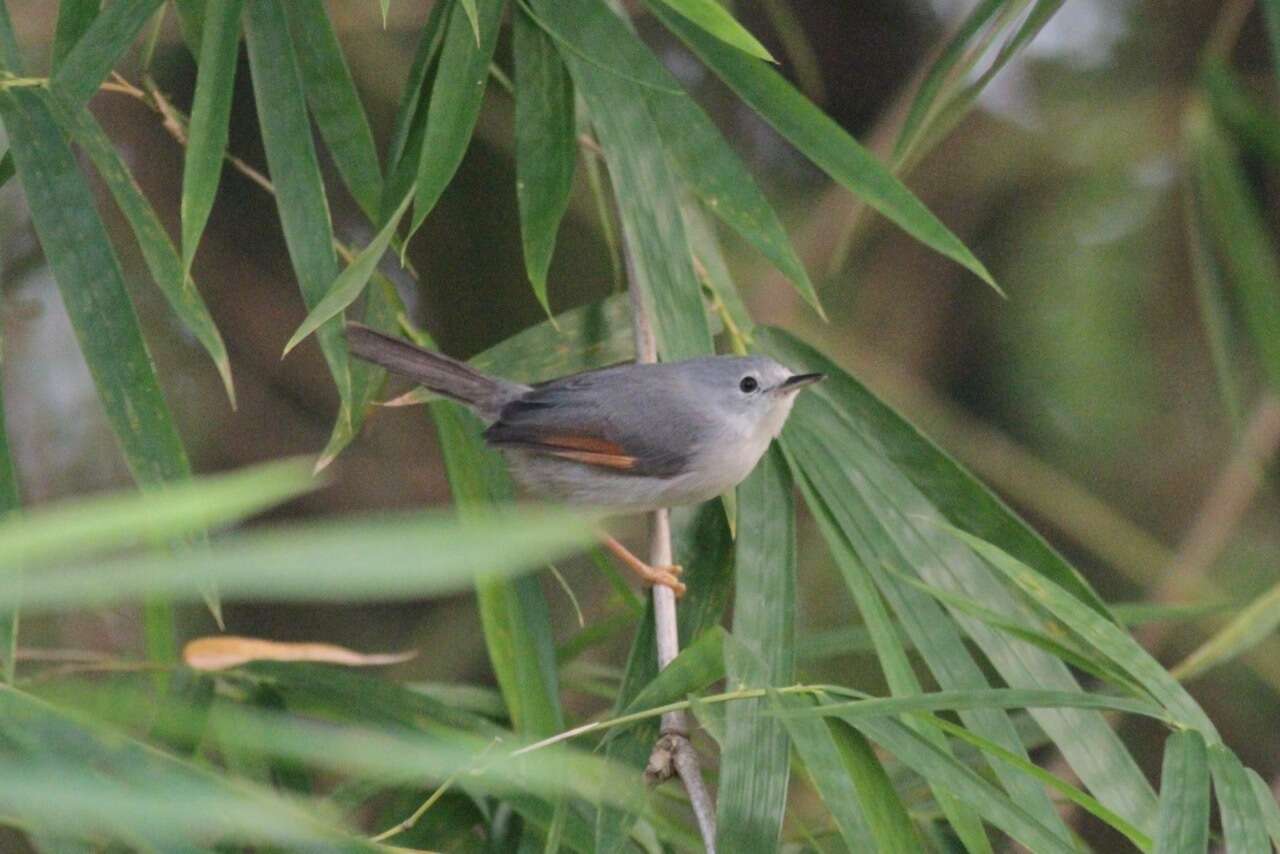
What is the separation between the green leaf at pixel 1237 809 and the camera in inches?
70.4

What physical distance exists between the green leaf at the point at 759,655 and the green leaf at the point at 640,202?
0.31 metres

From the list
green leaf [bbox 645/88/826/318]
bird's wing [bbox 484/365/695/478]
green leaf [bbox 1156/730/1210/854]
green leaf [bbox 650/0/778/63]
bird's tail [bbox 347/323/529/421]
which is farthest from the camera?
bird's wing [bbox 484/365/695/478]

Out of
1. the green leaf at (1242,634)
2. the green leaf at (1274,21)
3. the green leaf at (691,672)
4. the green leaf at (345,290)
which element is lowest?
the green leaf at (1242,634)

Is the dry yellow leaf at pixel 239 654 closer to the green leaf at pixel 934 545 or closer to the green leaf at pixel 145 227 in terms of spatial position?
the green leaf at pixel 145 227

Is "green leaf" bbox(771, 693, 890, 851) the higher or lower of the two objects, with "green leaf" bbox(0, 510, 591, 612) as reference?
lower

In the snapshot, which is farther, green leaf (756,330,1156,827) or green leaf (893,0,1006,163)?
green leaf (893,0,1006,163)

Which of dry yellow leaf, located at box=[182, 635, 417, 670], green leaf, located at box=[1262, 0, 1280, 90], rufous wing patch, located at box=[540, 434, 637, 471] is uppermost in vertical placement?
green leaf, located at box=[1262, 0, 1280, 90]

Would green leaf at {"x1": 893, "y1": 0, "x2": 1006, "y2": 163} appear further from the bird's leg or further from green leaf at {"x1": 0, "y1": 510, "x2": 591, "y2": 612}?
green leaf at {"x1": 0, "y1": 510, "x2": 591, "y2": 612}

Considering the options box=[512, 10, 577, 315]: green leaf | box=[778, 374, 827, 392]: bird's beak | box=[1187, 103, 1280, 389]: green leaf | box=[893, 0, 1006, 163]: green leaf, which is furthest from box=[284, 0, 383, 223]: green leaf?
box=[1187, 103, 1280, 389]: green leaf

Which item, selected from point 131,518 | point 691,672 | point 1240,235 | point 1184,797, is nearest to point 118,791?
point 131,518

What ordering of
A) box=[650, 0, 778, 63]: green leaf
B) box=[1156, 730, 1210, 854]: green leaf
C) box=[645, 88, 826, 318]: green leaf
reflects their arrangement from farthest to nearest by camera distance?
box=[645, 88, 826, 318]: green leaf < box=[650, 0, 778, 63]: green leaf < box=[1156, 730, 1210, 854]: green leaf

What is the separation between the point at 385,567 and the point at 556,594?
4.06 meters

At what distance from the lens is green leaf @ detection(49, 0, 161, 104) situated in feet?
7.28

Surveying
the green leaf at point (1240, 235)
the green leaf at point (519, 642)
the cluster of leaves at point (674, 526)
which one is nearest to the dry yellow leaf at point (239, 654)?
the cluster of leaves at point (674, 526)
